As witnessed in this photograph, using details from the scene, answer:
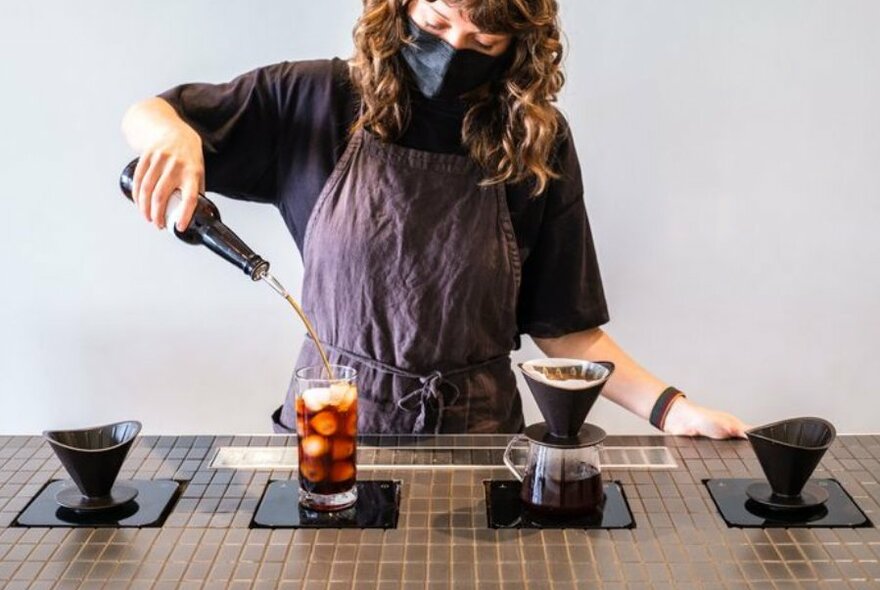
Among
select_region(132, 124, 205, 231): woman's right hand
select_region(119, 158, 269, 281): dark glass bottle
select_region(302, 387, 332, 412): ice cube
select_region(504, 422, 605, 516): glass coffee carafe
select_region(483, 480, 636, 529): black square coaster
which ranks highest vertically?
select_region(132, 124, 205, 231): woman's right hand

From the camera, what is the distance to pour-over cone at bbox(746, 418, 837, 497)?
4.29ft

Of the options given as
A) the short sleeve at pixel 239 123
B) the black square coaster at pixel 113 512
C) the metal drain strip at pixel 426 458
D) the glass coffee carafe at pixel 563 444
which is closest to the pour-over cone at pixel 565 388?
the glass coffee carafe at pixel 563 444

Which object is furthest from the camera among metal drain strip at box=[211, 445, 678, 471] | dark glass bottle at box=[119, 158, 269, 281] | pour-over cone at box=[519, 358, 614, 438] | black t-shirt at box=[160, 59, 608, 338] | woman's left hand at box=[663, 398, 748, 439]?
black t-shirt at box=[160, 59, 608, 338]

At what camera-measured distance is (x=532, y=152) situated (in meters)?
1.82

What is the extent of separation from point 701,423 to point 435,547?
0.62 meters

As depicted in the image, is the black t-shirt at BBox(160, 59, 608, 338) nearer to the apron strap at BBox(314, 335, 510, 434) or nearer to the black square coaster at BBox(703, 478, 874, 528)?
the apron strap at BBox(314, 335, 510, 434)

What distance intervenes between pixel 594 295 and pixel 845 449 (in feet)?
1.80

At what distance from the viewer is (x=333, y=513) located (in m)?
1.33

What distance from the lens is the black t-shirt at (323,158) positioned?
1848 millimetres

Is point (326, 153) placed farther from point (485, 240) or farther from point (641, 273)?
point (641, 273)

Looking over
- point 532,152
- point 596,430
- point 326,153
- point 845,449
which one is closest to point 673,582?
point 596,430

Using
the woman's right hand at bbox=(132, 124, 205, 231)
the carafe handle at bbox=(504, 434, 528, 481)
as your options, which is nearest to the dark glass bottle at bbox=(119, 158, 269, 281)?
the woman's right hand at bbox=(132, 124, 205, 231)

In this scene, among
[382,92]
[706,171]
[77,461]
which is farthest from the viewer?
[706,171]

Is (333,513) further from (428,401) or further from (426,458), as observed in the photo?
(428,401)
